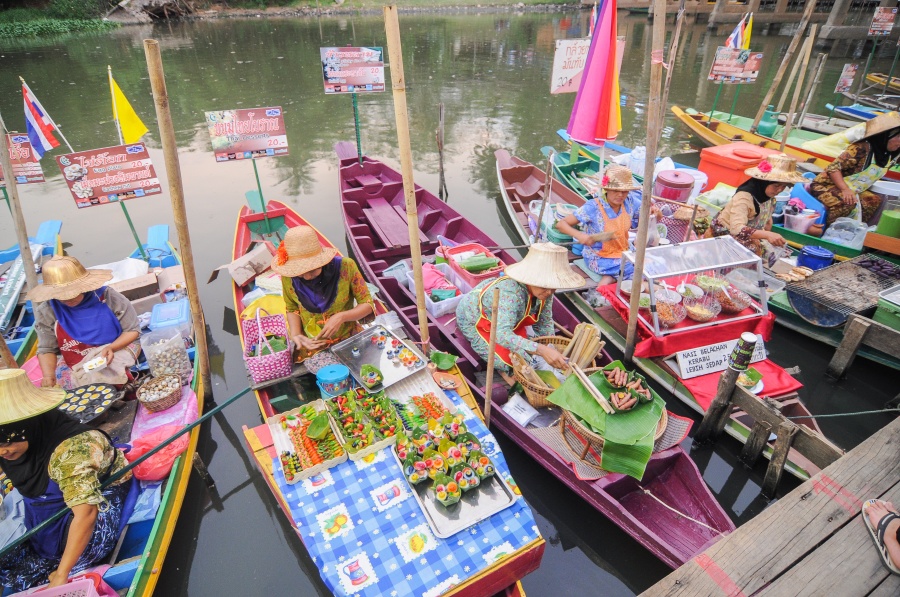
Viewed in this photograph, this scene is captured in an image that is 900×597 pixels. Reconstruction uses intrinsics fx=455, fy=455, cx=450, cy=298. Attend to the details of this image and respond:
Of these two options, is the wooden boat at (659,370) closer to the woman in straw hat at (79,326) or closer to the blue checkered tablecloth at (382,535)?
the blue checkered tablecloth at (382,535)

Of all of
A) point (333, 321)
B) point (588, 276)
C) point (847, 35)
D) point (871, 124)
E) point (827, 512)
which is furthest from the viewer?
point (847, 35)

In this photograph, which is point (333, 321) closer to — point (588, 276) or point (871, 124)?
point (588, 276)

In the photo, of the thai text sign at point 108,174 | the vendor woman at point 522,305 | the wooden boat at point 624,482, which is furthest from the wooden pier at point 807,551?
the thai text sign at point 108,174

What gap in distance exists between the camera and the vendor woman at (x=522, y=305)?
14.8 feet

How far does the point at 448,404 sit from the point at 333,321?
1.57 metres

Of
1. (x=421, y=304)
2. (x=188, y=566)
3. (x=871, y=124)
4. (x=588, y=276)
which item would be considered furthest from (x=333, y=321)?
(x=871, y=124)

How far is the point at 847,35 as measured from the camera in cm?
2600

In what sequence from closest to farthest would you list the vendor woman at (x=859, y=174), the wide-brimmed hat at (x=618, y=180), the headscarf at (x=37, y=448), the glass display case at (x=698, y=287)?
the headscarf at (x=37, y=448) < the glass display case at (x=698, y=287) < the wide-brimmed hat at (x=618, y=180) < the vendor woman at (x=859, y=174)

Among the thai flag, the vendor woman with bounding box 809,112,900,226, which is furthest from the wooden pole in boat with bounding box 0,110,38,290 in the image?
the vendor woman with bounding box 809,112,900,226

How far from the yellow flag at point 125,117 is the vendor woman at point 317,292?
A: 16.6 feet

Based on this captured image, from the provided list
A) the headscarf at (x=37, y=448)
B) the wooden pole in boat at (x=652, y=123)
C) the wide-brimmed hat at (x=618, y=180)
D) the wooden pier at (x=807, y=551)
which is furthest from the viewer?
the wide-brimmed hat at (x=618, y=180)

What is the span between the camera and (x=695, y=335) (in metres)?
5.55

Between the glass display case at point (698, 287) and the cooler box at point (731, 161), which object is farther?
→ the cooler box at point (731, 161)

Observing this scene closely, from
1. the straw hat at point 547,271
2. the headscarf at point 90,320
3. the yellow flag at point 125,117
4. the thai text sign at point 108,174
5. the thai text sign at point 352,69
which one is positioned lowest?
the headscarf at point 90,320
